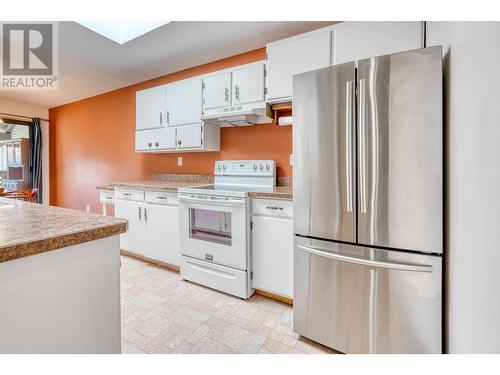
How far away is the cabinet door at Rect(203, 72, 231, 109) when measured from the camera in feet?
8.04

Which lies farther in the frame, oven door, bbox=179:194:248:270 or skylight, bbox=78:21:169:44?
skylight, bbox=78:21:169:44

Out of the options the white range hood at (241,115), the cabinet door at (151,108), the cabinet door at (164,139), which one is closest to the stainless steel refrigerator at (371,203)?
the white range hood at (241,115)

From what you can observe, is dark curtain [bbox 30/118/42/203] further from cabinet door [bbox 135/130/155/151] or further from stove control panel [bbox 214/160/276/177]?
stove control panel [bbox 214/160/276/177]

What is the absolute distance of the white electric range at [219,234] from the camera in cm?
205

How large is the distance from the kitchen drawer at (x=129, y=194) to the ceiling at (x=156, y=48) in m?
1.56

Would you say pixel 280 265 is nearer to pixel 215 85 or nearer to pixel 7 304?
pixel 7 304

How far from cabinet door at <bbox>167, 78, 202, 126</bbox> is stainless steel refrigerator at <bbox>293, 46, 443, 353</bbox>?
1440 mm

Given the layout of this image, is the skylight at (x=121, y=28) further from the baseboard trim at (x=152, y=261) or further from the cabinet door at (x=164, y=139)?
the baseboard trim at (x=152, y=261)

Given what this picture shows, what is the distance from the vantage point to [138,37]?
7.80 ft

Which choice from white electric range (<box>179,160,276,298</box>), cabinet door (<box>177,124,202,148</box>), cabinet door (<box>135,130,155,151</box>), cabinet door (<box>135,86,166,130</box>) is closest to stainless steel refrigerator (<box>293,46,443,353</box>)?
white electric range (<box>179,160,276,298</box>)

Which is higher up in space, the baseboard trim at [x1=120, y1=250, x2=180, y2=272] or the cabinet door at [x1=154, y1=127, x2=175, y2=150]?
the cabinet door at [x1=154, y1=127, x2=175, y2=150]

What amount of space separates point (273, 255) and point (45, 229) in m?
1.55

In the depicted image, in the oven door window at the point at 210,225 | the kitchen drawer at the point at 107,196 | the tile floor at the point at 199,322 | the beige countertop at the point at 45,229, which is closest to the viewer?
the beige countertop at the point at 45,229
